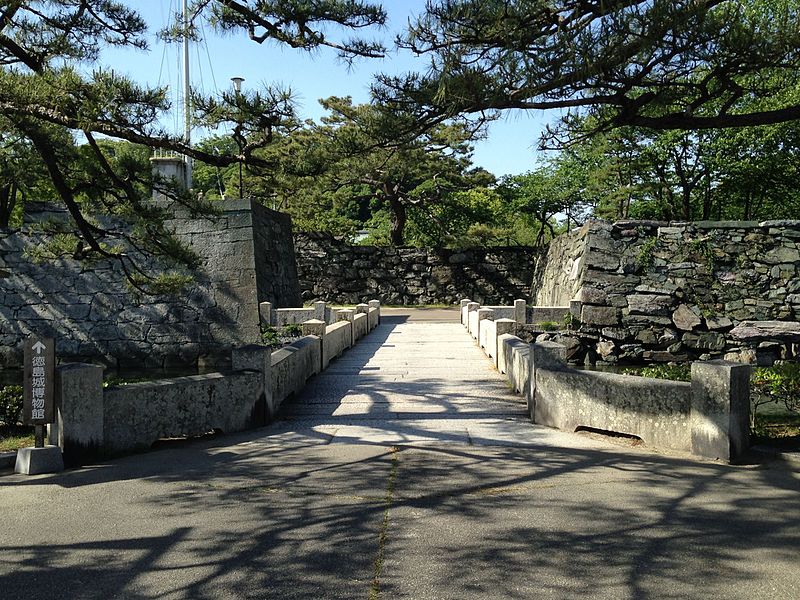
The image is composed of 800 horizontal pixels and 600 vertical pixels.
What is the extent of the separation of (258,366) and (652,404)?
3977 mm

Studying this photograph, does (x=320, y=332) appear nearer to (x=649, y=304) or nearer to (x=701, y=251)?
(x=649, y=304)

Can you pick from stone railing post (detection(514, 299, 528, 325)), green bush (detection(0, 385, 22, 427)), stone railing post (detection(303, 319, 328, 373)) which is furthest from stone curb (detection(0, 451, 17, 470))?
stone railing post (detection(514, 299, 528, 325))

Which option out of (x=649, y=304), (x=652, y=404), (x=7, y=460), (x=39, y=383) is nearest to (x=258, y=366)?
(x=39, y=383)

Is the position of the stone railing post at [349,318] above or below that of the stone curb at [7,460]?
above

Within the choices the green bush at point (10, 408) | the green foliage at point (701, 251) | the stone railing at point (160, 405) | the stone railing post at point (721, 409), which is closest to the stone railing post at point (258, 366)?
the stone railing at point (160, 405)

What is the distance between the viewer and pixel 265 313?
53.6 feet

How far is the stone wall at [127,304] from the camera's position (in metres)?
16.7

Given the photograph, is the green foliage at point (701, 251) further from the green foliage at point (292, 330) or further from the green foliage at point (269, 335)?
the green foliage at point (269, 335)

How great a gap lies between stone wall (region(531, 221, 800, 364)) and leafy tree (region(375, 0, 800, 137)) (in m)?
11.1

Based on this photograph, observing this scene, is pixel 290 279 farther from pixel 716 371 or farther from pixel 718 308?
pixel 716 371

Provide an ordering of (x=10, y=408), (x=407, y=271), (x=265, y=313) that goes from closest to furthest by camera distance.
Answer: (x=10, y=408)
(x=265, y=313)
(x=407, y=271)

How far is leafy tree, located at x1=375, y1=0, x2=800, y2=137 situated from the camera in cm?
565

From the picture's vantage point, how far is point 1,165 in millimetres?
9719

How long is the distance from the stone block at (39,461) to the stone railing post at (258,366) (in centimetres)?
218
